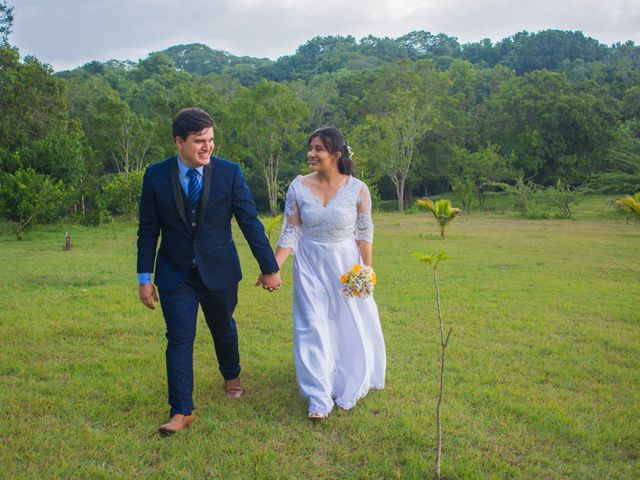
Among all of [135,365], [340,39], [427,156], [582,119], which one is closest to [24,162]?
[135,365]

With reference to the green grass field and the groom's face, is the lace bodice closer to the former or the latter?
the groom's face

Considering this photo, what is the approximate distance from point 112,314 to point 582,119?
39.2 metres

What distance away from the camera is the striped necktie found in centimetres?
413

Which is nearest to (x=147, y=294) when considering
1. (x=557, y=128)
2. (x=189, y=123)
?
(x=189, y=123)

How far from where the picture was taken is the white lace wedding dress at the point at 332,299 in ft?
14.7

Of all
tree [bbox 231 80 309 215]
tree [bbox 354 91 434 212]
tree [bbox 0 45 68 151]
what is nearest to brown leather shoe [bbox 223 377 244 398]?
tree [bbox 0 45 68 151]

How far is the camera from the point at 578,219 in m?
25.9

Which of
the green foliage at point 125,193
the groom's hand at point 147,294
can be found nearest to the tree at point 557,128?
the green foliage at point 125,193

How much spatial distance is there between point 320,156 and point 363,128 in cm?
3885

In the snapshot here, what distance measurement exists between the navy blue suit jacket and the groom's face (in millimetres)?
110

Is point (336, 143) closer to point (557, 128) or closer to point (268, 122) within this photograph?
point (268, 122)

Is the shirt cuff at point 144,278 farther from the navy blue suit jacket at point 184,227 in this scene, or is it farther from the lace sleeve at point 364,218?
the lace sleeve at point 364,218

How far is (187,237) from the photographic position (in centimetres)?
411

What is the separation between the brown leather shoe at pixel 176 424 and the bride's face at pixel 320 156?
2011 mm
